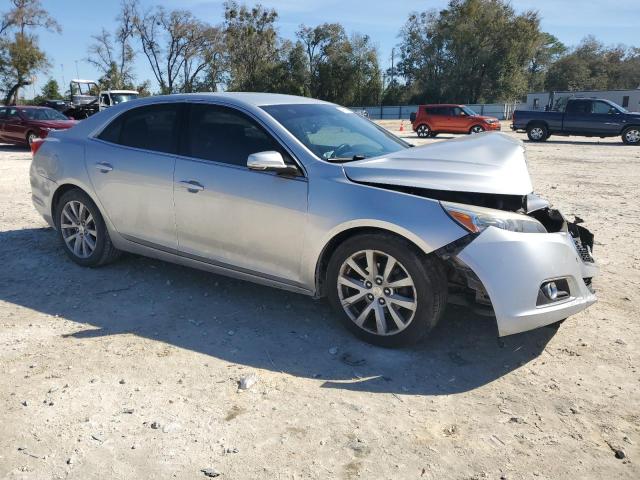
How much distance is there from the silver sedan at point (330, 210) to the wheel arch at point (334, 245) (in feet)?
0.05

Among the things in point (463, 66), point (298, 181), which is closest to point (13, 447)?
point (298, 181)

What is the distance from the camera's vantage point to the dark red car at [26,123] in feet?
58.4

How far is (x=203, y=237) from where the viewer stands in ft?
14.0

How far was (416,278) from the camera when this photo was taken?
3.39 m

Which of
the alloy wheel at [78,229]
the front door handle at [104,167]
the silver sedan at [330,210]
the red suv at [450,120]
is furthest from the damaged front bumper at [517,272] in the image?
the red suv at [450,120]

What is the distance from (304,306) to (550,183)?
814 centimetres

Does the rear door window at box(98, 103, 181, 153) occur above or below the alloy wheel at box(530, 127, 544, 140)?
above

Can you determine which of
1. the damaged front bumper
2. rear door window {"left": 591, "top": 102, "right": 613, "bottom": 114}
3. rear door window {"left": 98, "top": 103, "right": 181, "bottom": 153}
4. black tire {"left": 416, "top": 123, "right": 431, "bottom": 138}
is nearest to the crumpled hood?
the damaged front bumper

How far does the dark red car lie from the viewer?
58.4 feet

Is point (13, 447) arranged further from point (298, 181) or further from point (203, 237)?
point (298, 181)

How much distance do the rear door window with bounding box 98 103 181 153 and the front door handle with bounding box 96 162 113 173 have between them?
22 cm

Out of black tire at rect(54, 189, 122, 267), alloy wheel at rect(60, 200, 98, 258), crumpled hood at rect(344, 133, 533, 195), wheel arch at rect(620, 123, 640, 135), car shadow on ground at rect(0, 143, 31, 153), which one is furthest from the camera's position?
wheel arch at rect(620, 123, 640, 135)

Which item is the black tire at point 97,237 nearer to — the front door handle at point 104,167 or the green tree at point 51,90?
the front door handle at point 104,167

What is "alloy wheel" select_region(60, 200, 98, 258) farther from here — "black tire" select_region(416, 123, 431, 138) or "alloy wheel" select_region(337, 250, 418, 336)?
"black tire" select_region(416, 123, 431, 138)
